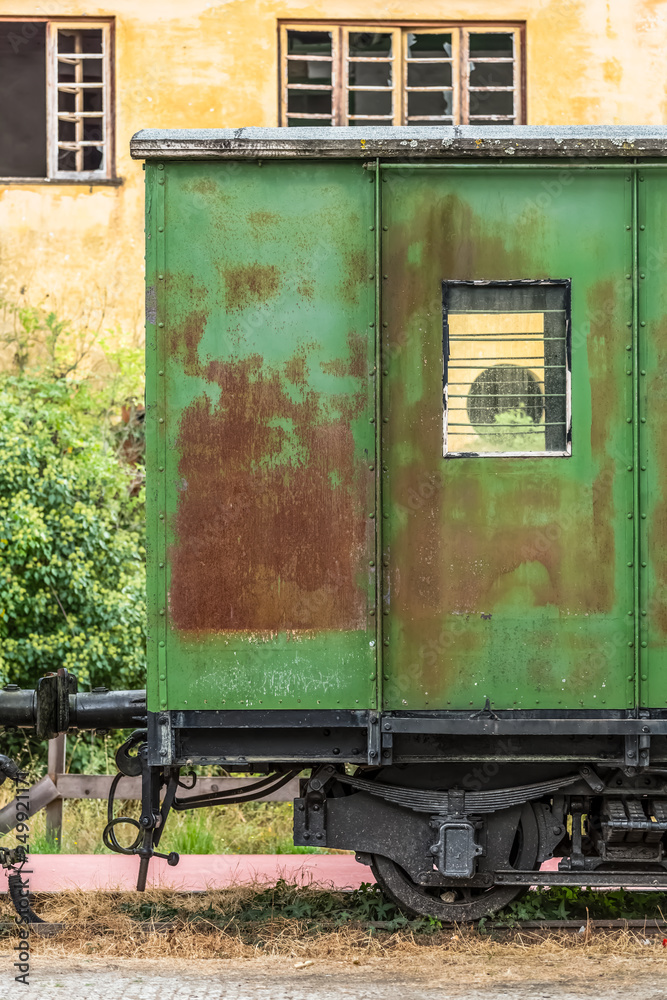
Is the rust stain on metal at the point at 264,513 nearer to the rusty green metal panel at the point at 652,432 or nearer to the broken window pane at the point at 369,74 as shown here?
the rusty green metal panel at the point at 652,432

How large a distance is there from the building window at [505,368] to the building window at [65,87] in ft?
25.9

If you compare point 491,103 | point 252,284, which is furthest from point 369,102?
point 252,284

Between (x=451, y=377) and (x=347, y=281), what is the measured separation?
71cm

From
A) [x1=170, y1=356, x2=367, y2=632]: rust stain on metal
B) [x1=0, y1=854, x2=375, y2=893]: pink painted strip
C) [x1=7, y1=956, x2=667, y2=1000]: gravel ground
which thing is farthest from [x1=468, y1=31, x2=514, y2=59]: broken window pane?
[x1=7, y1=956, x2=667, y2=1000]: gravel ground

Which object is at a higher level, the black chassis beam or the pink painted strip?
the black chassis beam

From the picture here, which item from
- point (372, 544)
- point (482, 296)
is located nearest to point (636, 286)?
point (482, 296)

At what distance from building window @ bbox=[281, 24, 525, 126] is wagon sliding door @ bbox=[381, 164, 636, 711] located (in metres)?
7.31

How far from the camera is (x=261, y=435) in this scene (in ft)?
18.0

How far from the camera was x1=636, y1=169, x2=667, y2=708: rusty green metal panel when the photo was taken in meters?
5.39

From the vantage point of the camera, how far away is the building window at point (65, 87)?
40.0ft

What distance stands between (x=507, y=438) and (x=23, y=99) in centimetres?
946

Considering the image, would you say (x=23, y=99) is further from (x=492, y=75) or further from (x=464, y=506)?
(x=464, y=506)

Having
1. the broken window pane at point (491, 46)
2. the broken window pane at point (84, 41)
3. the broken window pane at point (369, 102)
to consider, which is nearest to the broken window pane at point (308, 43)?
the broken window pane at point (369, 102)

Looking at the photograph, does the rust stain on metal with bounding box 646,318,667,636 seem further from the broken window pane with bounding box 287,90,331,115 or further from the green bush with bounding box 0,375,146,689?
the broken window pane with bounding box 287,90,331,115
